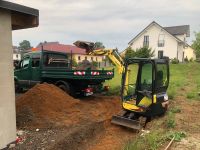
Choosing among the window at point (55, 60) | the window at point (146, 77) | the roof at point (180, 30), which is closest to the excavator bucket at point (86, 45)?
the window at point (55, 60)

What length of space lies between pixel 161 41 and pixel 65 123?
4878 centimetres

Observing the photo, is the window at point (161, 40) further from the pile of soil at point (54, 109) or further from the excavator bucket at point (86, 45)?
the pile of soil at point (54, 109)

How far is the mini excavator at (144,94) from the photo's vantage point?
10039 mm

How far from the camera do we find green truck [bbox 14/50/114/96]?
46.0 ft

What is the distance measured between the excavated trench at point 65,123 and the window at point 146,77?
1.61 metres

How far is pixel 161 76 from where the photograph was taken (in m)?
10.6

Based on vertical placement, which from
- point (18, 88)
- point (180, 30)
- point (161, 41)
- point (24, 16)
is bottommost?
point (18, 88)

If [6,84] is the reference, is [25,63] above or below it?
above

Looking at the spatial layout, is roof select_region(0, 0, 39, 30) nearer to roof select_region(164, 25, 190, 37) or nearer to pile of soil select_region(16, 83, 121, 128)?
pile of soil select_region(16, 83, 121, 128)

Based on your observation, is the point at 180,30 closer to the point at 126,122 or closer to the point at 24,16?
the point at 126,122

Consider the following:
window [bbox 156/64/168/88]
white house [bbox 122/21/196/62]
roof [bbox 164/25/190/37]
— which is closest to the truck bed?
window [bbox 156/64/168/88]

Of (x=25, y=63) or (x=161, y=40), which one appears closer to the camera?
(x=25, y=63)

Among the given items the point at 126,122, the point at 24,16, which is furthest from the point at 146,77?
the point at 24,16

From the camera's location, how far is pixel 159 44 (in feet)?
187
